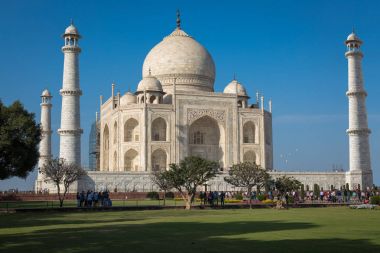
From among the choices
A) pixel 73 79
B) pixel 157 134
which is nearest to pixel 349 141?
pixel 157 134

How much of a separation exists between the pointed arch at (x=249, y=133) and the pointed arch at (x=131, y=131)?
345 inches

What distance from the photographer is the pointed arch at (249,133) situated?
45.1 m

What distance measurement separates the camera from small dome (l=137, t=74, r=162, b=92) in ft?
142

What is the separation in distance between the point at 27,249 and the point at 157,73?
39017 millimetres

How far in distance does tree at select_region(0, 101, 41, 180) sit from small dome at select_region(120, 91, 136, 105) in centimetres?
2087

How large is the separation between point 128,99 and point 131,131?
11.4 feet

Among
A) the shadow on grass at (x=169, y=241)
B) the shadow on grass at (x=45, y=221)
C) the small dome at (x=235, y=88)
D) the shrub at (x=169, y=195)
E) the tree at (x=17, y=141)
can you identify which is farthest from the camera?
the small dome at (x=235, y=88)

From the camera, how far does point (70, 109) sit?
36.7 meters

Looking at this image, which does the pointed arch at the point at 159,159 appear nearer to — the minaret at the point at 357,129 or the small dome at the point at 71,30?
the small dome at the point at 71,30

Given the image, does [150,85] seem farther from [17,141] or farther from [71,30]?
[17,141]

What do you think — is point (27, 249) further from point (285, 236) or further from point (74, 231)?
point (285, 236)

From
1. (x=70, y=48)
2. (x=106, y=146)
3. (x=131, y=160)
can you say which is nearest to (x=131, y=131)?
(x=131, y=160)

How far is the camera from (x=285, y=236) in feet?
35.3

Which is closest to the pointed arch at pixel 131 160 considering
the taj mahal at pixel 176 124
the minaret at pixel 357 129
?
the taj mahal at pixel 176 124
